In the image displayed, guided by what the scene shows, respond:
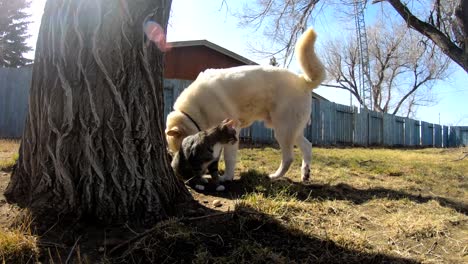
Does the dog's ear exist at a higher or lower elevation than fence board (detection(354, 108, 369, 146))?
lower

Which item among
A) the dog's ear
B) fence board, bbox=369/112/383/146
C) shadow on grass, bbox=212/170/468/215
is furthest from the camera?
fence board, bbox=369/112/383/146

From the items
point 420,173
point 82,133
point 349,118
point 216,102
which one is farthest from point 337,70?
point 82,133

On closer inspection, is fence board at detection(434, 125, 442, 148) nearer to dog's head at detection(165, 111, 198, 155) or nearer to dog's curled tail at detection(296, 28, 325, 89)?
dog's curled tail at detection(296, 28, 325, 89)

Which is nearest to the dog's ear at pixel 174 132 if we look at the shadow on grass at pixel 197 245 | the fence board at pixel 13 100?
the shadow on grass at pixel 197 245

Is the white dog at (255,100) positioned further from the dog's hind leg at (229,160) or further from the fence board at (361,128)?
the fence board at (361,128)

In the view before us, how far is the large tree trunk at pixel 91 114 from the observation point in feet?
7.18

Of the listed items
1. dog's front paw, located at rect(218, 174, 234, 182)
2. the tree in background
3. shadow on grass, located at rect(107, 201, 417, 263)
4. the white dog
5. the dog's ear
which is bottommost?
shadow on grass, located at rect(107, 201, 417, 263)

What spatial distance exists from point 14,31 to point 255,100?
3213cm

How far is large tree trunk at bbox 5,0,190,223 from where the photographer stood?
2.19m

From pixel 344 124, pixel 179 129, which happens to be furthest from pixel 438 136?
pixel 179 129

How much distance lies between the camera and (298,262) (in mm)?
1988

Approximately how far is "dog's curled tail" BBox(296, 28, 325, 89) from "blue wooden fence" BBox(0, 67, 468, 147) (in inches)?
260

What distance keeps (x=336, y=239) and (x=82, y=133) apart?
1.70 m

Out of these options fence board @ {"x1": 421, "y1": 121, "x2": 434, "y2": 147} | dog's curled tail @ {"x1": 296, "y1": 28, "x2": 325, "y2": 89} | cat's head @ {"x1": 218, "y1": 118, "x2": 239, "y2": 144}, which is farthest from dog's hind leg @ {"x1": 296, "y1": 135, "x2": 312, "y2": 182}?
fence board @ {"x1": 421, "y1": 121, "x2": 434, "y2": 147}
